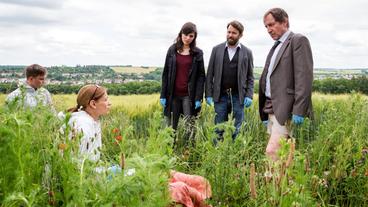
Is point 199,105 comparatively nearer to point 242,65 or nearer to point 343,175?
point 242,65

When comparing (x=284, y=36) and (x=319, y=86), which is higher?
(x=284, y=36)

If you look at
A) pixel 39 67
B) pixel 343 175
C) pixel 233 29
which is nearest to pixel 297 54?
pixel 343 175

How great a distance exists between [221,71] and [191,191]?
3.11 metres

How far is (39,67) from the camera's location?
16.6 feet

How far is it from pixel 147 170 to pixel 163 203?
147 mm

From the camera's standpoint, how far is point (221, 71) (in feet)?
18.6

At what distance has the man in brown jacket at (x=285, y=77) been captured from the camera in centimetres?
407

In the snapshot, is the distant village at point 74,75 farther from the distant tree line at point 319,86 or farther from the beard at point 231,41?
the beard at point 231,41

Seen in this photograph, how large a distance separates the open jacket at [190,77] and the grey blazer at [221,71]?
0.11 meters

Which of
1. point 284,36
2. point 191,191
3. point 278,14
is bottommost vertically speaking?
point 191,191

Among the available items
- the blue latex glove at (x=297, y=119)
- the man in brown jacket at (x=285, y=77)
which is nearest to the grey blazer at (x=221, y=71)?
the man in brown jacket at (x=285, y=77)

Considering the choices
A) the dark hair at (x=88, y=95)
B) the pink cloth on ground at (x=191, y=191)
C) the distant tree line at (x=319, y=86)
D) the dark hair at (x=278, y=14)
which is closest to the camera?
the pink cloth on ground at (x=191, y=191)

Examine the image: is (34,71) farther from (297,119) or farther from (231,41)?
(297,119)

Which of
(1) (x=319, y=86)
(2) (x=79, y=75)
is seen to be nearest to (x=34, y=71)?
(2) (x=79, y=75)
